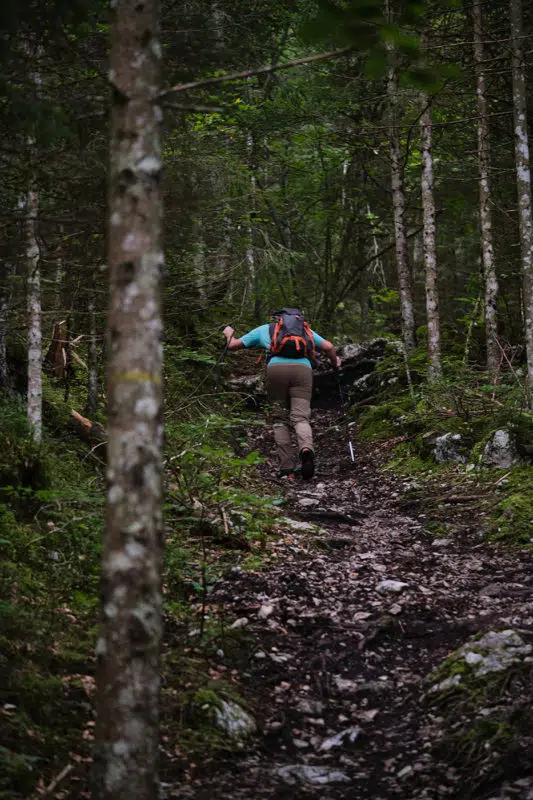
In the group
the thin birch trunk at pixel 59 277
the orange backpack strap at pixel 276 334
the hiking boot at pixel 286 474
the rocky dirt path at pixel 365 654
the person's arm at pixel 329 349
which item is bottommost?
the rocky dirt path at pixel 365 654

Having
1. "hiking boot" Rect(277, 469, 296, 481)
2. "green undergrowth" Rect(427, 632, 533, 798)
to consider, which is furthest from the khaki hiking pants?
A: "green undergrowth" Rect(427, 632, 533, 798)

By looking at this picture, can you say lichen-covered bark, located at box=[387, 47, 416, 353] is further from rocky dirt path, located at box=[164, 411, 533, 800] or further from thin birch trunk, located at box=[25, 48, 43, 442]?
thin birch trunk, located at box=[25, 48, 43, 442]

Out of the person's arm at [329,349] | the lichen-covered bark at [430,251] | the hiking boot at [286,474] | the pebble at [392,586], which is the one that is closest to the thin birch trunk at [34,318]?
the pebble at [392,586]

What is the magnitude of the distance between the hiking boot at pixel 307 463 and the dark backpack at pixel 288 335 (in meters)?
1.44

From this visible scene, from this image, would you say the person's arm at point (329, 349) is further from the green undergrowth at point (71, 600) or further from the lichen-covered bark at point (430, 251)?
the lichen-covered bark at point (430, 251)

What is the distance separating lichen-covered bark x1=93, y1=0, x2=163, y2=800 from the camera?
2.53 metres

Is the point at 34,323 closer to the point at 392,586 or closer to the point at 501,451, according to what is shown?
the point at 392,586

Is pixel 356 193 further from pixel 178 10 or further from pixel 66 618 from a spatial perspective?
pixel 66 618

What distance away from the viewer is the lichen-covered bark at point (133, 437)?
2.53 metres

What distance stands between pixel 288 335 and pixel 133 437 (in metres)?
7.26

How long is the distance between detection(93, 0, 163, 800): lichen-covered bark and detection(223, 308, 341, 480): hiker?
6.87 m

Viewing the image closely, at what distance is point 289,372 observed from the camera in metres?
9.96

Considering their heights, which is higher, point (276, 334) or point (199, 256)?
point (199, 256)

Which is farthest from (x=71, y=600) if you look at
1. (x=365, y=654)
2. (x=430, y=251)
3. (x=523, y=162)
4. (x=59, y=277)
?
(x=430, y=251)
